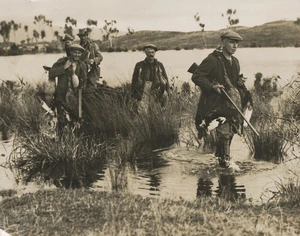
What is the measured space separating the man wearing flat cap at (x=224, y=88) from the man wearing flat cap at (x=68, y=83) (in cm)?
132

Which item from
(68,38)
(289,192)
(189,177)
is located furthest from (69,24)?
(289,192)

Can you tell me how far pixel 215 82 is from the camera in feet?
16.2

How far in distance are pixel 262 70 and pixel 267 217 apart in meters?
1.53

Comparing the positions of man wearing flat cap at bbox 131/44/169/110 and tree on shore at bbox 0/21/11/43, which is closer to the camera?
tree on shore at bbox 0/21/11/43

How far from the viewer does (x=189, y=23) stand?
511 cm

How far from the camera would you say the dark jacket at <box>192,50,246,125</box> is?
4926mm

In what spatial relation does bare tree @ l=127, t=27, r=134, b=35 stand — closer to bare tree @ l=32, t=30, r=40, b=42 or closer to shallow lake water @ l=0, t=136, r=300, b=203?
bare tree @ l=32, t=30, r=40, b=42

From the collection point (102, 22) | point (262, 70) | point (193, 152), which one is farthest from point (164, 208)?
point (102, 22)

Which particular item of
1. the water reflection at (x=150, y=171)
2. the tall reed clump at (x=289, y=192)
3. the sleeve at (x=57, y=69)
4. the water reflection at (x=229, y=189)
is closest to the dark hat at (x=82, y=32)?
the sleeve at (x=57, y=69)

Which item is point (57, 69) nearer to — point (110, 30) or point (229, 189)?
point (110, 30)

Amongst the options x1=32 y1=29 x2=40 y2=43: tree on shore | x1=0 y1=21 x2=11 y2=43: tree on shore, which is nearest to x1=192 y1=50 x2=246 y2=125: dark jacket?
x1=32 y1=29 x2=40 y2=43: tree on shore

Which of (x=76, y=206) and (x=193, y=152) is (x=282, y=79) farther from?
(x=76, y=206)

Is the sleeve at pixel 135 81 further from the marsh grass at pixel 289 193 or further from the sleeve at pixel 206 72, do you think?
the marsh grass at pixel 289 193

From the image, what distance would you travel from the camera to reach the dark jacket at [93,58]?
591cm
